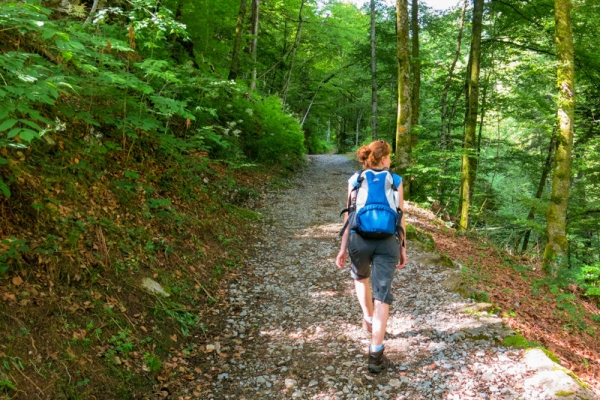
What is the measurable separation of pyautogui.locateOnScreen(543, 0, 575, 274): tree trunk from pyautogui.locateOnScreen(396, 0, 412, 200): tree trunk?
127 inches

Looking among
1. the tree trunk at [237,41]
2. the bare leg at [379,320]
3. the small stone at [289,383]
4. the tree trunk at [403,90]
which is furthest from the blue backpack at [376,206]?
the tree trunk at [237,41]

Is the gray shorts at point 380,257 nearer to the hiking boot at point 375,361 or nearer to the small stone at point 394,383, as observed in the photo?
the hiking boot at point 375,361

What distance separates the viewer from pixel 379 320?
3.30 meters

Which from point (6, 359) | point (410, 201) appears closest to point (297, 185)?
point (410, 201)

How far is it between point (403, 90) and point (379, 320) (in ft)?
25.1

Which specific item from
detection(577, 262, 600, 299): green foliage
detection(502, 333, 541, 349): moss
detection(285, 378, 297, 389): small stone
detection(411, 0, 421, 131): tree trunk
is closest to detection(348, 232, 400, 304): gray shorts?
detection(285, 378, 297, 389): small stone

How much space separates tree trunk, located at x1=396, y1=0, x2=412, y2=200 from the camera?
30.5 ft

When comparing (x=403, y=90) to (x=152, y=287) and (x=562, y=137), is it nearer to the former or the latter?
(x=562, y=137)

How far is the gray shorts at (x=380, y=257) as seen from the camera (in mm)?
3236

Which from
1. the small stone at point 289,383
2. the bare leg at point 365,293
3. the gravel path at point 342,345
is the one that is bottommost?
the small stone at point 289,383

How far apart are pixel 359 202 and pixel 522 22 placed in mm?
10864

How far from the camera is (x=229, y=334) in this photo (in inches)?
163

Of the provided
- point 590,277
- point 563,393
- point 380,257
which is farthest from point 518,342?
point 590,277

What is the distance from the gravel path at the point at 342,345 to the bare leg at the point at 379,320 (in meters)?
0.34
